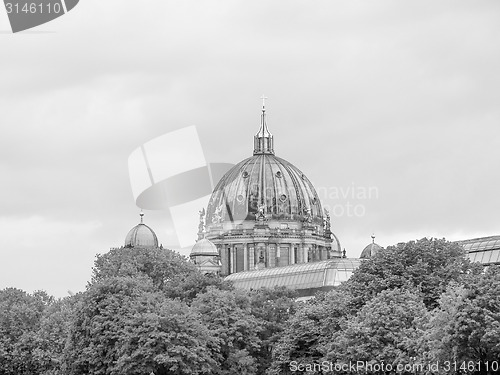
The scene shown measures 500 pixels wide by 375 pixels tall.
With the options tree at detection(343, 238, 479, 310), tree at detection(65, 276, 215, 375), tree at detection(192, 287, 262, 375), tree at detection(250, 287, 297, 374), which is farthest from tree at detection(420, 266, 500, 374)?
tree at detection(250, 287, 297, 374)

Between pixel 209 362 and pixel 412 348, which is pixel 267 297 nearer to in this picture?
pixel 209 362

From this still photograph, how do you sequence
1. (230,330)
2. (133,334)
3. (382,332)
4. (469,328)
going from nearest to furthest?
(469,328) < (382,332) < (133,334) < (230,330)

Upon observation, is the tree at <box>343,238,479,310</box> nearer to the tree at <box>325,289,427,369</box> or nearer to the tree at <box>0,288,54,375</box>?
the tree at <box>325,289,427,369</box>

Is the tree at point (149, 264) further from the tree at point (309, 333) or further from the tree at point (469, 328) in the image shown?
the tree at point (469, 328)

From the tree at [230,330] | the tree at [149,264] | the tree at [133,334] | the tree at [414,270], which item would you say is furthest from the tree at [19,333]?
the tree at [414,270]

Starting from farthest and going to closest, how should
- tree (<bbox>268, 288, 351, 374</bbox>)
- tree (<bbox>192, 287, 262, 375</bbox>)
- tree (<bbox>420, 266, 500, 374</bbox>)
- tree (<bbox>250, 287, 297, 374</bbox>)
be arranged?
tree (<bbox>250, 287, 297, 374</bbox>) → tree (<bbox>192, 287, 262, 375</bbox>) → tree (<bbox>268, 288, 351, 374</bbox>) → tree (<bbox>420, 266, 500, 374</bbox>)

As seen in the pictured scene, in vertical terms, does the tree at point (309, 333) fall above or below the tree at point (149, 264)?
below

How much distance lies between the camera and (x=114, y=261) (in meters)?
161

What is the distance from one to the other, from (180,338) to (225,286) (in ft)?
134

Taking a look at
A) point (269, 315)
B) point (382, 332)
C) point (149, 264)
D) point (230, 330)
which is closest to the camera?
point (382, 332)

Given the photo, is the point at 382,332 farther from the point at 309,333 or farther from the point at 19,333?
the point at 19,333

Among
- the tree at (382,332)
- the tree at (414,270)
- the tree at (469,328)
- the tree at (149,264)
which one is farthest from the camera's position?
the tree at (149,264)

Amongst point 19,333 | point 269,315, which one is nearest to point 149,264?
point 19,333

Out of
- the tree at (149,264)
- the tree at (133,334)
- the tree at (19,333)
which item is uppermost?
the tree at (149,264)
